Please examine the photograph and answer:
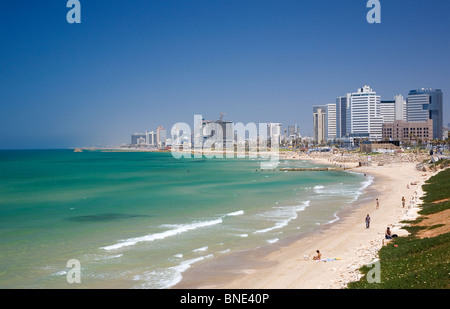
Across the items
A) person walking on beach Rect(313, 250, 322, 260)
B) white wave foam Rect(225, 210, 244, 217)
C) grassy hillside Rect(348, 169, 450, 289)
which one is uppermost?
grassy hillside Rect(348, 169, 450, 289)

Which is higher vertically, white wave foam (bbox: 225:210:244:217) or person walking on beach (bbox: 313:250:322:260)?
person walking on beach (bbox: 313:250:322:260)

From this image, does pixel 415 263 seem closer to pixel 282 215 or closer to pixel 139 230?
pixel 282 215

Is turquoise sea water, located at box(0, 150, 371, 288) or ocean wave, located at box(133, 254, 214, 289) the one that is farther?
turquoise sea water, located at box(0, 150, 371, 288)

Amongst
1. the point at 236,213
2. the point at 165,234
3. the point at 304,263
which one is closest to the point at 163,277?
the point at 304,263

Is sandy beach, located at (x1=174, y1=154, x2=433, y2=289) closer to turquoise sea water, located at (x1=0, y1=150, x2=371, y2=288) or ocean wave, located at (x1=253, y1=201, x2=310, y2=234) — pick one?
turquoise sea water, located at (x1=0, y1=150, x2=371, y2=288)

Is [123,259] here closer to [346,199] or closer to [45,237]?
[45,237]

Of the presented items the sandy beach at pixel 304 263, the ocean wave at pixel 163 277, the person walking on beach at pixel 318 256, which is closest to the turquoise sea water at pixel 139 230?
the ocean wave at pixel 163 277

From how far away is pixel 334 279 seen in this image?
1490 cm

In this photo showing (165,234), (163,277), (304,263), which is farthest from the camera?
(165,234)

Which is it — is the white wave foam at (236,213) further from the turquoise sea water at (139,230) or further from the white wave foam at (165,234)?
the white wave foam at (165,234)

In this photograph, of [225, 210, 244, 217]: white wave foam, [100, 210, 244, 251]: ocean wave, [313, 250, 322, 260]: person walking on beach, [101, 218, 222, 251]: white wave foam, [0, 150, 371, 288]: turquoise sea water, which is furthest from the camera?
[225, 210, 244, 217]: white wave foam

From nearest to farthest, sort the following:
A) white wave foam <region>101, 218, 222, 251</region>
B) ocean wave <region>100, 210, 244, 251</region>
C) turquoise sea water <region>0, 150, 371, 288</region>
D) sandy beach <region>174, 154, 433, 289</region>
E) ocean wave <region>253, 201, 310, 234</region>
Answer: sandy beach <region>174, 154, 433, 289</region> < turquoise sea water <region>0, 150, 371, 288</region> < white wave foam <region>101, 218, 222, 251</region> < ocean wave <region>100, 210, 244, 251</region> < ocean wave <region>253, 201, 310, 234</region>

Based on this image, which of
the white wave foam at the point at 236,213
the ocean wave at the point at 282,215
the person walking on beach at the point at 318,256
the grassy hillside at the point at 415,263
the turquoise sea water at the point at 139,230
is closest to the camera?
the grassy hillside at the point at 415,263

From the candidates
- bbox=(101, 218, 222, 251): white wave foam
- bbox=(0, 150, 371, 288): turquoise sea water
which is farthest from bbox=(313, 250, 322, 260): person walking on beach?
bbox=(101, 218, 222, 251): white wave foam
